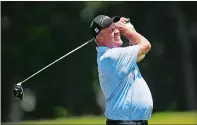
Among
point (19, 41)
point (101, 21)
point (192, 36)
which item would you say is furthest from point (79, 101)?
A: point (101, 21)

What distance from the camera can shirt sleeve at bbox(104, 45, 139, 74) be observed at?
523 centimetres

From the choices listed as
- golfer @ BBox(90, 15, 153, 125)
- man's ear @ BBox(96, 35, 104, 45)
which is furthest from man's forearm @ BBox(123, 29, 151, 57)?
man's ear @ BBox(96, 35, 104, 45)

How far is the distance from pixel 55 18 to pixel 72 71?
6.97 feet

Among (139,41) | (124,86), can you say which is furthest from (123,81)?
(139,41)

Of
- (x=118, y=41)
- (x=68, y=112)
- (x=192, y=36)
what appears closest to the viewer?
(x=118, y=41)

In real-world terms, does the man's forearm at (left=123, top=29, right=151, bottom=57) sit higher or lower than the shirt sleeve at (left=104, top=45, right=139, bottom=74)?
higher

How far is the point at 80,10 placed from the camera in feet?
84.8

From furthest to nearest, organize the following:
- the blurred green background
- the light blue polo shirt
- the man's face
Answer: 1. the blurred green background
2. the man's face
3. the light blue polo shirt

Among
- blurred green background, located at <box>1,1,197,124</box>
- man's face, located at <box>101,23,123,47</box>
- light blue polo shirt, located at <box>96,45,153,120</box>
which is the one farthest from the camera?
blurred green background, located at <box>1,1,197,124</box>

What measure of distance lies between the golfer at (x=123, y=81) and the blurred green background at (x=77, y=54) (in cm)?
1917

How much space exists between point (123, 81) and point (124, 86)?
4cm

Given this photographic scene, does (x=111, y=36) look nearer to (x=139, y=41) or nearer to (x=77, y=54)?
(x=139, y=41)

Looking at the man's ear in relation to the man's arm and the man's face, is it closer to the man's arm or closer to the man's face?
the man's face

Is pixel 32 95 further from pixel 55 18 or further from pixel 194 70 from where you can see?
pixel 194 70
